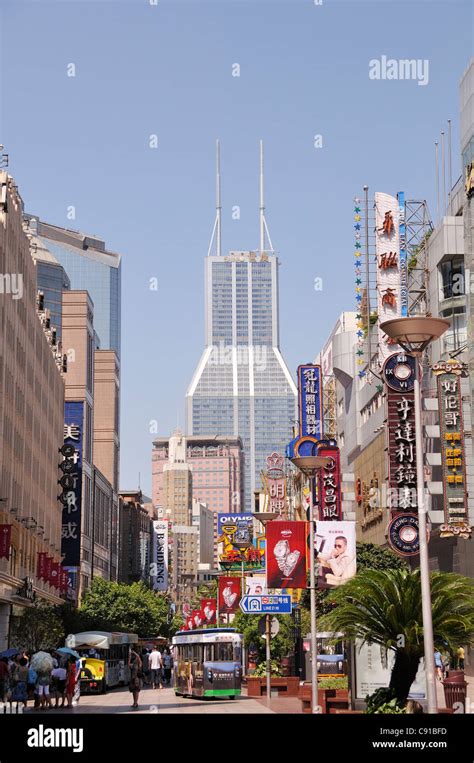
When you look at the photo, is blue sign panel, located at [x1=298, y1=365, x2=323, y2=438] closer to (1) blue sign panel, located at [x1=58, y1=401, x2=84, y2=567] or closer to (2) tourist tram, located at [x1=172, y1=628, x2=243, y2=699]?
(1) blue sign panel, located at [x1=58, y1=401, x2=84, y2=567]

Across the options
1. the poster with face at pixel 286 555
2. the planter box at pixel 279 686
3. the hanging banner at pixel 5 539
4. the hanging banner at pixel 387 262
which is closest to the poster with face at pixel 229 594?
the hanging banner at pixel 5 539

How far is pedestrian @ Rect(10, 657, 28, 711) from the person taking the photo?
127 ft

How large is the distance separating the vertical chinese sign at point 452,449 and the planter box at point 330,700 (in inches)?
1143

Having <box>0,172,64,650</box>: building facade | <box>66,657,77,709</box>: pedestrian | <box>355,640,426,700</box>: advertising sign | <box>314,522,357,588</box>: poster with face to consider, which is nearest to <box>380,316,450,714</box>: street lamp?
<box>355,640,426,700</box>: advertising sign

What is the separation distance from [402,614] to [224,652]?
21923 mm

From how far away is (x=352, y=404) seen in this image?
362 feet

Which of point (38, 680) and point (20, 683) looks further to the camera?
point (38, 680)

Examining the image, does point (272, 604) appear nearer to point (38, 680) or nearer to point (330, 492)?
point (38, 680)

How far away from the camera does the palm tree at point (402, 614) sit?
2762 centimetres

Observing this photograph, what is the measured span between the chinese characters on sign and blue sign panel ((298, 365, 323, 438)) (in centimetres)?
3106

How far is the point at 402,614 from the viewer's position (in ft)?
92.2

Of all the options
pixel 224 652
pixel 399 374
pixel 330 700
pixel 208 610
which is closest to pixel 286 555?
pixel 330 700
